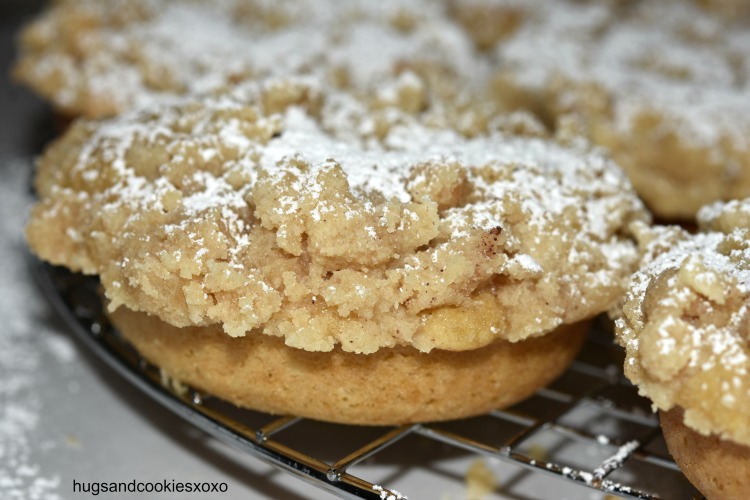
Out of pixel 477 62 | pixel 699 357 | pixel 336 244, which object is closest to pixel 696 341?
pixel 699 357

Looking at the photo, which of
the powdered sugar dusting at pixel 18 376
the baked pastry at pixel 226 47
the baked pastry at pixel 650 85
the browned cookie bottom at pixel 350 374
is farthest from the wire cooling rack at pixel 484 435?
the baked pastry at pixel 226 47

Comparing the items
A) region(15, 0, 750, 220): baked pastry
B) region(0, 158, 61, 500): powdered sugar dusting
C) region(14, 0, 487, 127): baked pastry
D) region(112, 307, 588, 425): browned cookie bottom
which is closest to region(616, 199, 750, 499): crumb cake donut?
region(112, 307, 588, 425): browned cookie bottom

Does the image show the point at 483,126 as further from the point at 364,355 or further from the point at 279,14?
the point at 279,14

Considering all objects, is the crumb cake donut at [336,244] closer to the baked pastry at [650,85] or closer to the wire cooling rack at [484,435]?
the wire cooling rack at [484,435]

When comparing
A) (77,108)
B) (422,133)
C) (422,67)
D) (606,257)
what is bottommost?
(606,257)

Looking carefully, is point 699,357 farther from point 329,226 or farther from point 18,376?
point 18,376

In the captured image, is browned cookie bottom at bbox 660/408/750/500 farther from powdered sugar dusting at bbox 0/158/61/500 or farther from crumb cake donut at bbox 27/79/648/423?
powdered sugar dusting at bbox 0/158/61/500

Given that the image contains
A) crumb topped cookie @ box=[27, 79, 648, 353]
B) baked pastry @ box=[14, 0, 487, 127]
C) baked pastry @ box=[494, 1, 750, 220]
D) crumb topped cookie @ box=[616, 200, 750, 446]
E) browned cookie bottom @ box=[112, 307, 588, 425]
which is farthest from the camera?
baked pastry @ box=[14, 0, 487, 127]

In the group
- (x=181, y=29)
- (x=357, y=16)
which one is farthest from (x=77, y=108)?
(x=357, y=16)
